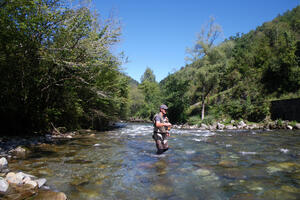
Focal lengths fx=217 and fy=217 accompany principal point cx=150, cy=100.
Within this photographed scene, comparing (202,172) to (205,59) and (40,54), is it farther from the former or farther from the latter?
(205,59)

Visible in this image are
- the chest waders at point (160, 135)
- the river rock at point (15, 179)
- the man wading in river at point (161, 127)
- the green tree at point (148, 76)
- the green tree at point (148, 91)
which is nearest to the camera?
the river rock at point (15, 179)

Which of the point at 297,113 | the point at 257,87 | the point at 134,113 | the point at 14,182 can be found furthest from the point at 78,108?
the point at 134,113

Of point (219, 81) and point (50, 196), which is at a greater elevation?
point (219, 81)

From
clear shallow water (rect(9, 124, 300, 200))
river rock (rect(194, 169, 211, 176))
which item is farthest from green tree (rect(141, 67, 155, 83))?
river rock (rect(194, 169, 211, 176))

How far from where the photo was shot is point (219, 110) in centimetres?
3094

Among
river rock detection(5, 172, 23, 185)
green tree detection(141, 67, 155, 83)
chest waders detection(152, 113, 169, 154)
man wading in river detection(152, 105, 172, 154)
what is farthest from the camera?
green tree detection(141, 67, 155, 83)

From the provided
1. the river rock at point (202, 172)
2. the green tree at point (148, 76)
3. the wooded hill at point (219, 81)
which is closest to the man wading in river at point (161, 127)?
the river rock at point (202, 172)

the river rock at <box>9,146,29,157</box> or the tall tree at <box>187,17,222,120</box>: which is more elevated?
the tall tree at <box>187,17,222,120</box>

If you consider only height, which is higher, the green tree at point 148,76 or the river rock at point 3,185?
the green tree at point 148,76

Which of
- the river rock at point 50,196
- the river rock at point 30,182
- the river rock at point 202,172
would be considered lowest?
the river rock at point 202,172

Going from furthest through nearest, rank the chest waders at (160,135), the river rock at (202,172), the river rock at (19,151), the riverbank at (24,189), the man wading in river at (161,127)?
the river rock at (19,151)
the chest waders at (160,135)
the man wading in river at (161,127)
the river rock at (202,172)
the riverbank at (24,189)

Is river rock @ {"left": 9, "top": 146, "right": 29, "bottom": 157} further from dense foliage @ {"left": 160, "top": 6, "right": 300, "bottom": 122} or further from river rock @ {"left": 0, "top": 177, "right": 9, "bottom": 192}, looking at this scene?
dense foliage @ {"left": 160, "top": 6, "right": 300, "bottom": 122}

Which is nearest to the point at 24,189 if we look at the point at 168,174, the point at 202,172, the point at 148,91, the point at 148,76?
the point at 168,174

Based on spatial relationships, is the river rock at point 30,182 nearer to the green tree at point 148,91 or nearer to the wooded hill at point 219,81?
the wooded hill at point 219,81
